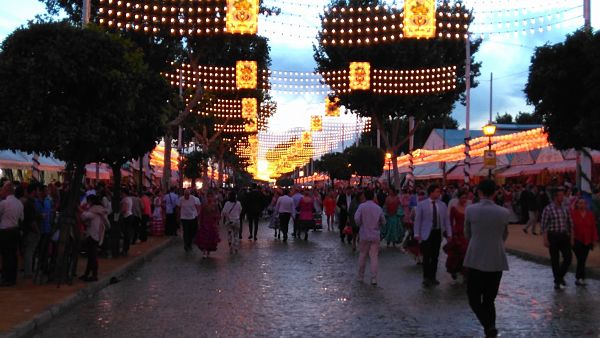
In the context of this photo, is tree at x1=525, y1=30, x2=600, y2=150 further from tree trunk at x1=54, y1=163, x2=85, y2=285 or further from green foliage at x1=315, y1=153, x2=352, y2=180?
green foliage at x1=315, y1=153, x2=352, y2=180

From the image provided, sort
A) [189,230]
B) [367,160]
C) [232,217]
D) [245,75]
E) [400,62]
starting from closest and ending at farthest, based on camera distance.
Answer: [232,217]
[189,230]
[245,75]
[400,62]
[367,160]

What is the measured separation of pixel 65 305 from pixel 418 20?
14.5 metres

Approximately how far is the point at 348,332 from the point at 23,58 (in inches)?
263

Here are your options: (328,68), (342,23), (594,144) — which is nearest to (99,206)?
(594,144)

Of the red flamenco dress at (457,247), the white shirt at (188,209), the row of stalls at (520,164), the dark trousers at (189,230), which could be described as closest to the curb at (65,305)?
the white shirt at (188,209)

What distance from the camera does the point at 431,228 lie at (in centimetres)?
1427

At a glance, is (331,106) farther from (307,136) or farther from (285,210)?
(307,136)

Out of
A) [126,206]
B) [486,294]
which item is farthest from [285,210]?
[486,294]

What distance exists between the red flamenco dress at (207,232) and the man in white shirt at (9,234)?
23.7 ft

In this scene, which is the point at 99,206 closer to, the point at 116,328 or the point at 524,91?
the point at 116,328

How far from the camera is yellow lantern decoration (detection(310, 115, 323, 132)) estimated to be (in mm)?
58156

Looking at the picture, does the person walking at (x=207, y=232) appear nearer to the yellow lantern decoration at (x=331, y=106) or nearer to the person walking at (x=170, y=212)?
the person walking at (x=170, y=212)

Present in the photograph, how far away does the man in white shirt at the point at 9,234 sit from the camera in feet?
43.1

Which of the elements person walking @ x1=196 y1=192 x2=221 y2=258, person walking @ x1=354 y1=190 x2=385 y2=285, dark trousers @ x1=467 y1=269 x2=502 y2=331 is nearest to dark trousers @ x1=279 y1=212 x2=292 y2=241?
person walking @ x1=196 y1=192 x2=221 y2=258
